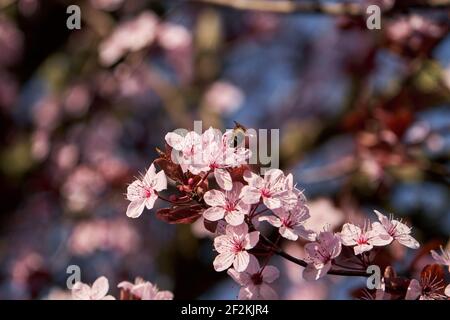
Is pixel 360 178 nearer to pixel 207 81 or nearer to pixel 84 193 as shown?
pixel 207 81

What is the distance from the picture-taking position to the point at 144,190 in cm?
124

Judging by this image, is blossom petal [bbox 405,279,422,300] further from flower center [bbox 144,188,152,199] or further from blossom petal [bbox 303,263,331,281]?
flower center [bbox 144,188,152,199]

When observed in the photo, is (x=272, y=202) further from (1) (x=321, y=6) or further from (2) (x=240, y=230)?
(1) (x=321, y=6)

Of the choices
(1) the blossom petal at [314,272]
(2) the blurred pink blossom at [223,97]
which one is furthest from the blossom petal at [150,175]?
(2) the blurred pink blossom at [223,97]

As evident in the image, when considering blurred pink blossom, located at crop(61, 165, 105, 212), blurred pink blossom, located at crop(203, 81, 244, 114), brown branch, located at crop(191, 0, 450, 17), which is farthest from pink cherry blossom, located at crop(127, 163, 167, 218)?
A: blurred pink blossom, located at crop(203, 81, 244, 114)

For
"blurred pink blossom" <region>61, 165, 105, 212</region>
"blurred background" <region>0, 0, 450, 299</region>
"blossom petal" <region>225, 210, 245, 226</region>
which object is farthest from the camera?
"blurred pink blossom" <region>61, 165, 105, 212</region>

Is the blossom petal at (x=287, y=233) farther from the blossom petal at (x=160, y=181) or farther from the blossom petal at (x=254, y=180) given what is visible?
the blossom petal at (x=160, y=181)

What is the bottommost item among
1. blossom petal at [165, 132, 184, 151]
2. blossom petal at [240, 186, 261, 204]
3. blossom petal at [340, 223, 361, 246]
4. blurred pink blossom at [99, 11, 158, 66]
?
blossom petal at [340, 223, 361, 246]

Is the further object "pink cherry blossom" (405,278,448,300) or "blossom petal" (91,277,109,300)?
"blossom petal" (91,277,109,300)

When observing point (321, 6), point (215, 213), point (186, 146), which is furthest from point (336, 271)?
point (321, 6)

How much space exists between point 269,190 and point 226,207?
8 cm

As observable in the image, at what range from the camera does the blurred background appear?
2.36m
